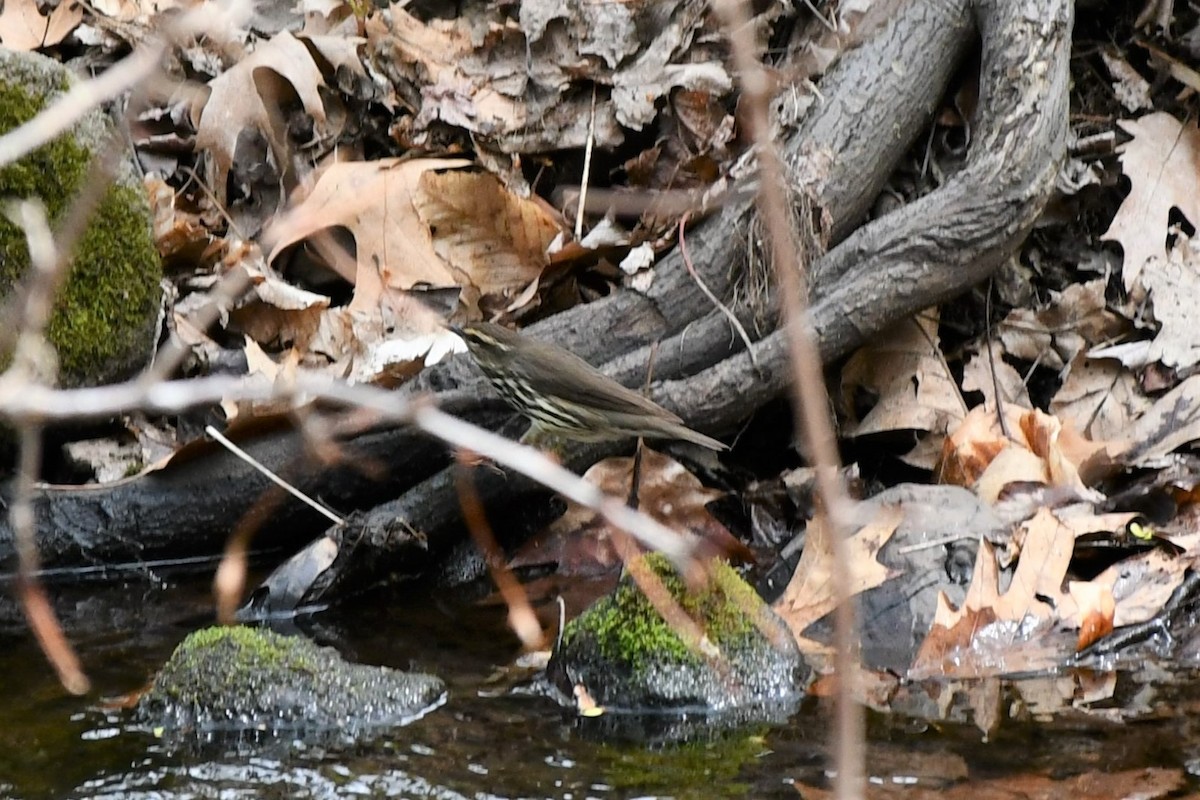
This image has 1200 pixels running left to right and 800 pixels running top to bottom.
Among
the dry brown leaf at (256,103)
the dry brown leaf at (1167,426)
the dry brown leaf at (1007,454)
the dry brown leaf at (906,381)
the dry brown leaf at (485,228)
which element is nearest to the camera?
the dry brown leaf at (1007,454)

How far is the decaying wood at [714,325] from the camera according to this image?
17.3 ft

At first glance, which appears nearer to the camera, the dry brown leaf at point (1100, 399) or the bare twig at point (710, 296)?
the bare twig at point (710, 296)

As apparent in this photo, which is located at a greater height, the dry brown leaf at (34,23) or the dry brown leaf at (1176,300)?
the dry brown leaf at (34,23)

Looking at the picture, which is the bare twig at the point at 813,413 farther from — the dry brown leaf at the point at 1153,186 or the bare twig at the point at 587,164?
the bare twig at the point at 587,164

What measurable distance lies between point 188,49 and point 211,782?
4.63 metres

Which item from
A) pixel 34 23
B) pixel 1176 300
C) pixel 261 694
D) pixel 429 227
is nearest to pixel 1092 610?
pixel 1176 300

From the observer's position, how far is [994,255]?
5.46 m

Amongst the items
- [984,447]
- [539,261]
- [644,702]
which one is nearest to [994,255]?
[984,447]

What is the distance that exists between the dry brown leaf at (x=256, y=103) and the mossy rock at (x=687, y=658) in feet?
11.6

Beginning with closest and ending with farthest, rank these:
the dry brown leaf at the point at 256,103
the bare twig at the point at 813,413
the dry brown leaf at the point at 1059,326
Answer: the bare twig at the point at 813,413 → the dry brown leaf at the point at 1059,326 → the dry brown leaf at the point at 256,103

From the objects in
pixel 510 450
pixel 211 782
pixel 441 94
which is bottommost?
pixel 211 782

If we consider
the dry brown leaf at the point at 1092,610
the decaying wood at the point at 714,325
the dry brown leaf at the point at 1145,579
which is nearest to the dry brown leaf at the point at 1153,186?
the decaying wood at the point at 714,325

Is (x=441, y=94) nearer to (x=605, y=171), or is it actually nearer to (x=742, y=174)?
(x=605, y=171)

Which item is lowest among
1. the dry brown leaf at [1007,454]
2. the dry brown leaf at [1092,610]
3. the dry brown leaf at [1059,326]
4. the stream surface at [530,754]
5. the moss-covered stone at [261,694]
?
the stream surface at [530,754]
